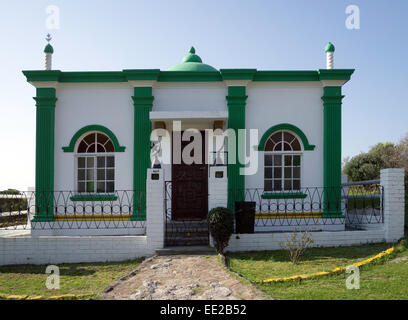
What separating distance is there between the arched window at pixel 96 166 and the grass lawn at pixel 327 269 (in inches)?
Result: 154

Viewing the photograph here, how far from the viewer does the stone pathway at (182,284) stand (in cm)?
471

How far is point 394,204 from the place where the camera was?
26.0 feet

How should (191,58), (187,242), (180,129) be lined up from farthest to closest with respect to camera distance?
(191,58)
(180,129)
(187,242)

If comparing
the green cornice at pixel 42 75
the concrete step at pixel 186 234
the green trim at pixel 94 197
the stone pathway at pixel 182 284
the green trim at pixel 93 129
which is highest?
the green cornice at pixel 42 75

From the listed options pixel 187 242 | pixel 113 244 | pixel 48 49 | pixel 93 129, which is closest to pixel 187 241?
pixel 187 242

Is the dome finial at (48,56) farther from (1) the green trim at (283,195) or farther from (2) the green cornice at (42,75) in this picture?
(1) the green trim at (283,195)

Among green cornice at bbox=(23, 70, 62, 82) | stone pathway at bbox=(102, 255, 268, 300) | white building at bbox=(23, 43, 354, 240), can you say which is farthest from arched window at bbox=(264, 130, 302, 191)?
green cornice at bbox=(23, 70, 62, 82)

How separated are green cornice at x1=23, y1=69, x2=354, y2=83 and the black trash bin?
3.34 meters

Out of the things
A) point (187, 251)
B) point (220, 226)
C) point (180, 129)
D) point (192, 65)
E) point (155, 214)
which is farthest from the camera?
point (192, 65)

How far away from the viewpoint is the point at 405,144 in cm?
2322

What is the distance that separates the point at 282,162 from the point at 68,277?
574 cm

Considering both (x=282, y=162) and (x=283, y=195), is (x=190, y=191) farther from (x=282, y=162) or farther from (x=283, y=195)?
(x=282, y=162)

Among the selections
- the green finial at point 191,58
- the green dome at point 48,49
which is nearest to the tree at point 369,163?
the green finial at point 191,58
